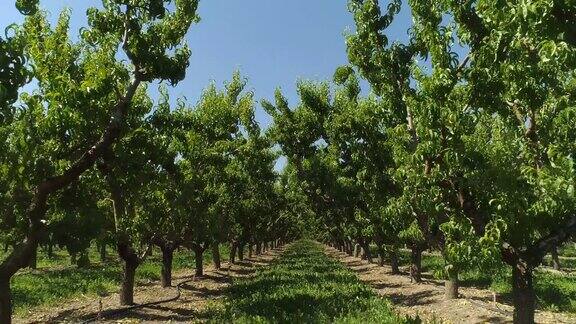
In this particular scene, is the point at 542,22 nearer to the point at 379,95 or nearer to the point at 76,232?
the point at 379,95

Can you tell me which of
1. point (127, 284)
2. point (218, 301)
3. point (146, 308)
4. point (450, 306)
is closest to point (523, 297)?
point (450, 306)

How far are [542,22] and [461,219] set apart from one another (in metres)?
5.49

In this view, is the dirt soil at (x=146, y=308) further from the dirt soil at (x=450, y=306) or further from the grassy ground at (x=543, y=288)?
the grassy ground at (x=543, y=288)

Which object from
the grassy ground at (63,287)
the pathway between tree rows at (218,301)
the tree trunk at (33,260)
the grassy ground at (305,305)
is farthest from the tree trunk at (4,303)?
the grassy ground at (63,287)

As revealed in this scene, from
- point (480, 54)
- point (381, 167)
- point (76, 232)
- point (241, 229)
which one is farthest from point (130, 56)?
point (241, 229)

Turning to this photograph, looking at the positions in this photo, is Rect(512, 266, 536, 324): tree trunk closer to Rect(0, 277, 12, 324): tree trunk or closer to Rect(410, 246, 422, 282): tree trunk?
Rect(0, 277, 12, 324): tree trunk

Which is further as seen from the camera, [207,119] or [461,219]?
[207,119]

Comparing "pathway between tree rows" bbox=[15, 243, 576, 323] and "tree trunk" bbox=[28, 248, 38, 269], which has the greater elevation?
"tree trunk" bbox=[28, 248, 38, 269]

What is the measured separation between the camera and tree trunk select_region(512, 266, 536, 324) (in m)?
9.79

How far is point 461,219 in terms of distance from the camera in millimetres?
10000

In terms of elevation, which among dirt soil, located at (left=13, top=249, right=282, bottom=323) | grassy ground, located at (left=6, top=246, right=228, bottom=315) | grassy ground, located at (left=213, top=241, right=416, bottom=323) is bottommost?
dirt soil, located at (left=13, top=249, right=282, bottom=323)

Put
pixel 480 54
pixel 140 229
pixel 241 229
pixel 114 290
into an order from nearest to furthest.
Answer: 1. pixel 480 54
2. pixel 140 229
3. pixel 114 290
4. pixel 241 229

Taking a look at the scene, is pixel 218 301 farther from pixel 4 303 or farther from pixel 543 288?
pixel 543 288

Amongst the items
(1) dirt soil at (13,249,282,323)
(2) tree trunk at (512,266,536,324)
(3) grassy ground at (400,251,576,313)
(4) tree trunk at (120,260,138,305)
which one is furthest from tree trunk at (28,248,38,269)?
(2) tree trunk at (512,266,536,324)
